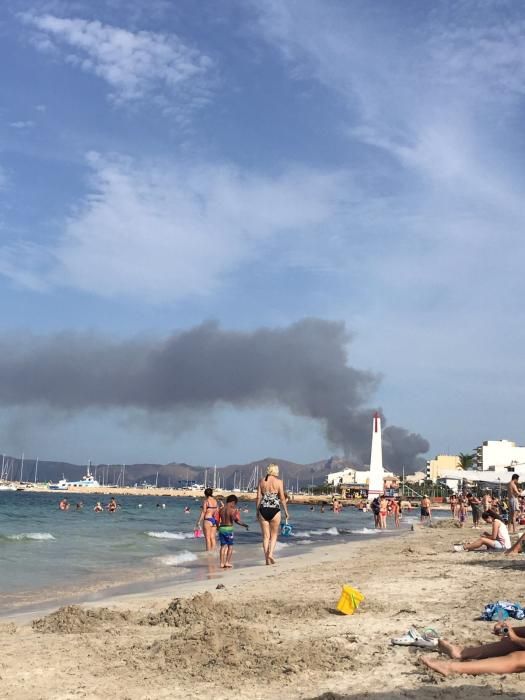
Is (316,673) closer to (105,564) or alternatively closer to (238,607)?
(238,607)

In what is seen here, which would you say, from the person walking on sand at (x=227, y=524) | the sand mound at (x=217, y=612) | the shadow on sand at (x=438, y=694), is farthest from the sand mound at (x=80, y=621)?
the person walking on sand at (x=227, y=524)

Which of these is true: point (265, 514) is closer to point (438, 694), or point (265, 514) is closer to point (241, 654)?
point (241, 654)

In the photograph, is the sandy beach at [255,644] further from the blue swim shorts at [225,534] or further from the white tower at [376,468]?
the white tower at [376,468]

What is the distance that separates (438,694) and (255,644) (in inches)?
65.5

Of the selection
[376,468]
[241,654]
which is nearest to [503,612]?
[241,654]

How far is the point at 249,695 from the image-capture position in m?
4.28

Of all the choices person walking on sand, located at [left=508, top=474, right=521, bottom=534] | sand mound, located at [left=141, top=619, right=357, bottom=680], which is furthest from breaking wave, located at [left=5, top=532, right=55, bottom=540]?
sand mound, located at [left=141, top=619, right=357, bottom=680]

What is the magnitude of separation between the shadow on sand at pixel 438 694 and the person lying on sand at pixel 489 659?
0.18 meters

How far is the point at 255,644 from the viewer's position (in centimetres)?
538

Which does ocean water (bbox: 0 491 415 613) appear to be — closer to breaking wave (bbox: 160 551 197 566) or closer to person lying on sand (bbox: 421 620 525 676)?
breaking wave (bbox: 160 551 197 566)

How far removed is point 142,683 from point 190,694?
0.43 metres

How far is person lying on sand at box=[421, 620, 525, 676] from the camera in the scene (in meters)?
4.45

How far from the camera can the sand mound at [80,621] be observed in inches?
249

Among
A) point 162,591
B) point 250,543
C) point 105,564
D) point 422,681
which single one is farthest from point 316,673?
point 250,543
